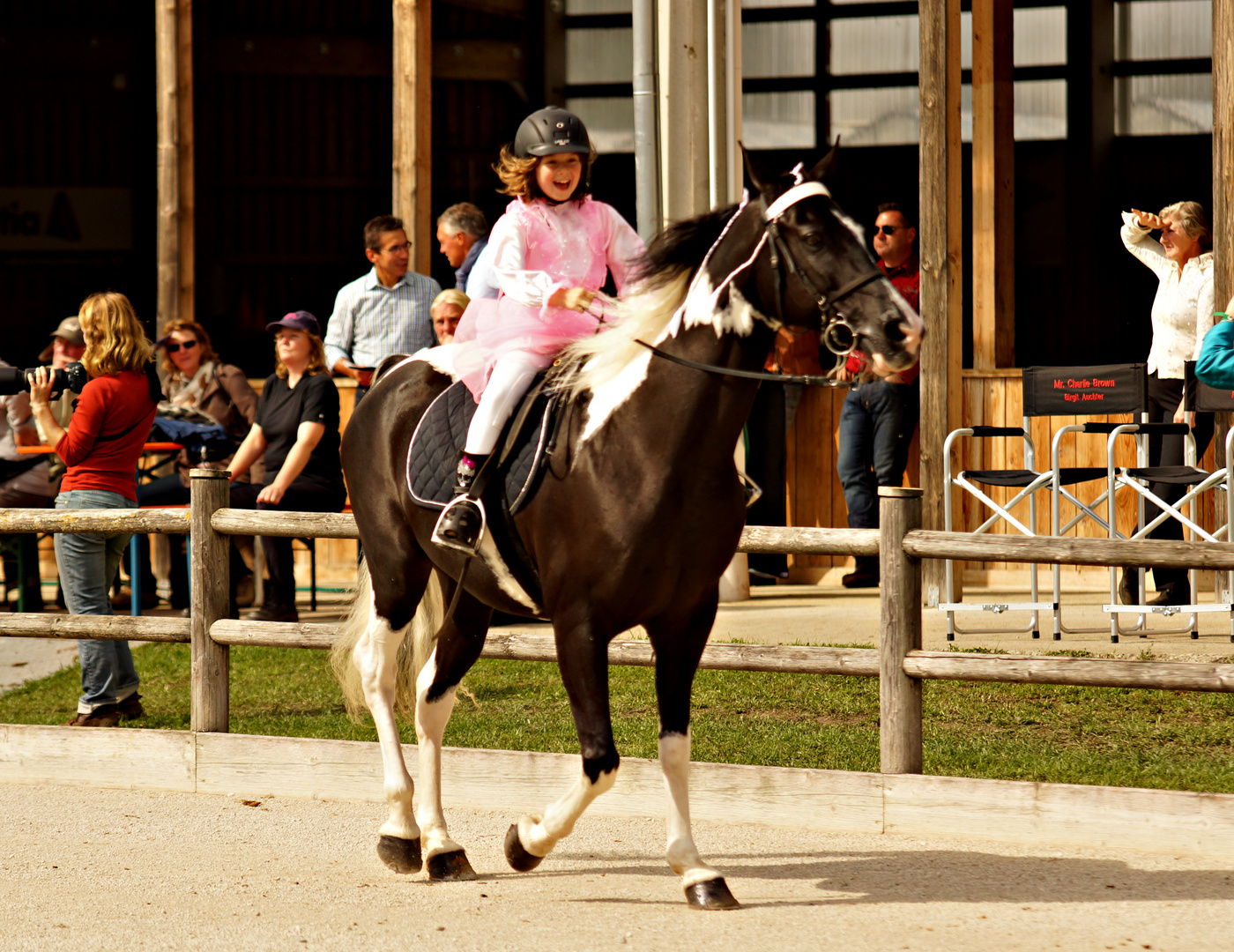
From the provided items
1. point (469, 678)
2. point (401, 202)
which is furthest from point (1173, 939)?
point (401, 202)

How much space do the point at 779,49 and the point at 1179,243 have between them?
18.2ft

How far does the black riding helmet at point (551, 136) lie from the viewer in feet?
16.0

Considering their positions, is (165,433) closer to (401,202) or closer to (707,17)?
(401,202)

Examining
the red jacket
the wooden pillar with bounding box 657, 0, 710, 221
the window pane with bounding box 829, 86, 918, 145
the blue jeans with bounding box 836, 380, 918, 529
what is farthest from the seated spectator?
the window pane with bounding box 829, 86, 918, 145

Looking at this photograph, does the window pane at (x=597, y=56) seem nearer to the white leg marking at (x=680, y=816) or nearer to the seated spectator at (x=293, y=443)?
the seated spectator at (x=293, y=443)

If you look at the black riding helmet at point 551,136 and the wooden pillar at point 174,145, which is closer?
the black riding helmet at point 551,136

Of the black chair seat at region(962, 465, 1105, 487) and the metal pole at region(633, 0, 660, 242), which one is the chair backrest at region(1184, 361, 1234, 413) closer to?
the black chair seat at region(962, 465, 1105, 487)

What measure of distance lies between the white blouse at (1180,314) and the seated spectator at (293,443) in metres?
4.59

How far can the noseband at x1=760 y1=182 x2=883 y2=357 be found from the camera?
4102 millimetres

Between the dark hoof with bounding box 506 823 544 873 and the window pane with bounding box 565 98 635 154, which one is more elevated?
the window pane with bounding box 565 98 635 154

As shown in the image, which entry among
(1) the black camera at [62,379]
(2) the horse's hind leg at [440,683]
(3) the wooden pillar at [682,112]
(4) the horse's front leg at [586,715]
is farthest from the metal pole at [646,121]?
(4) the horse's front leg at [586,715]

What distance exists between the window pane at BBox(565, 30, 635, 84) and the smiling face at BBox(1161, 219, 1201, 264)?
592 cm

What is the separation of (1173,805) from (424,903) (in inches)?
92.7

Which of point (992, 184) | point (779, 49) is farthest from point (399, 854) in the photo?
point (779, 49)
